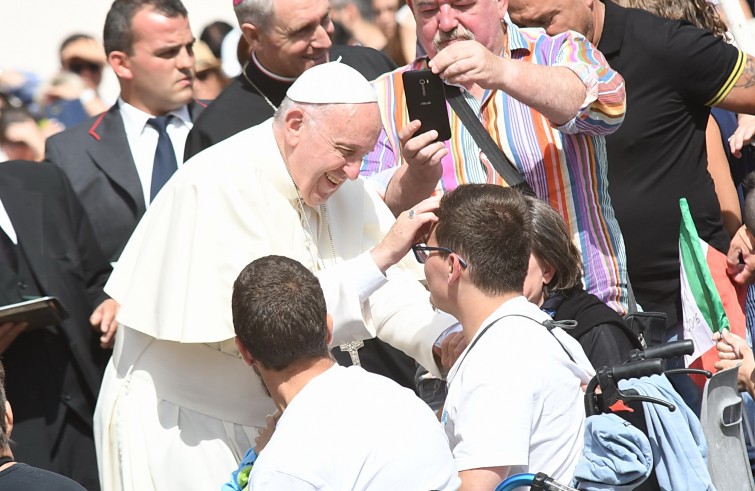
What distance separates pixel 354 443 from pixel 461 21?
81.3 inches

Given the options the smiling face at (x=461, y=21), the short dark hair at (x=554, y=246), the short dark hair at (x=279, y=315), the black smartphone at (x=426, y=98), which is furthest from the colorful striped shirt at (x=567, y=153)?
the short dark hair at (x=279, y=315)

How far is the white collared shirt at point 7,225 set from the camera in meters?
5.32

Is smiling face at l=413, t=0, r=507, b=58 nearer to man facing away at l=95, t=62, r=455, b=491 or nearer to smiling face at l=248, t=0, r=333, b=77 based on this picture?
man facing away at l=95, t=62, r=455, b=491

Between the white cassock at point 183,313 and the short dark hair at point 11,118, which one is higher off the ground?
the short dark hair at point 11,118

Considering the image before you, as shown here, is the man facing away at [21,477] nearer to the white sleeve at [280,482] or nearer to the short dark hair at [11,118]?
the white sleeve at [280,482]

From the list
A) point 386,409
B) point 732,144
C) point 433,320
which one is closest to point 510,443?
point 386,409

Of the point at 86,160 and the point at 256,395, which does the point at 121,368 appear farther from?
the point at 86,160

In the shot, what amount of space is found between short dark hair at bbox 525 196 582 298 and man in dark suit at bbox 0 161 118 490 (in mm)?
1924

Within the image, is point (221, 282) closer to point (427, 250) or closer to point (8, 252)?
point (427, 250)

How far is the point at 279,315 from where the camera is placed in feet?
11.2

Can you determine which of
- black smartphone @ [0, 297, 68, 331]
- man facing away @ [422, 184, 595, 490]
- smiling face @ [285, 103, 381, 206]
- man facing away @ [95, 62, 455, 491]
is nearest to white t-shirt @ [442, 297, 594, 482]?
man facing away @ [422, 184, 595, 490]

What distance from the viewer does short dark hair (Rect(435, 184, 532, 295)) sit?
375cm

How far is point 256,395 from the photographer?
4566mm

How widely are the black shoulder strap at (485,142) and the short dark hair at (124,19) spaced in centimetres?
221
